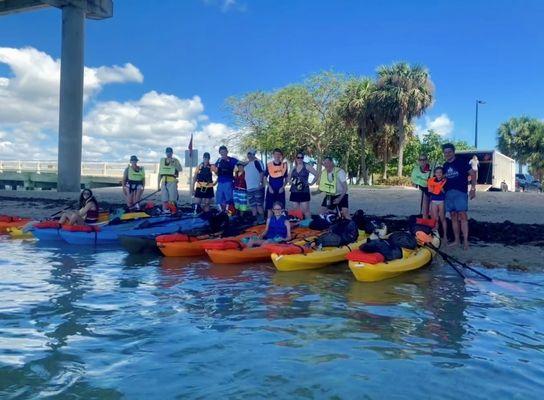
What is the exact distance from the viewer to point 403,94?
30.2m

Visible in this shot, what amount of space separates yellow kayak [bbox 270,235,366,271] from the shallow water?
0.19 meters

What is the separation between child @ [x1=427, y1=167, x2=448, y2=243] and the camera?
9688 mm

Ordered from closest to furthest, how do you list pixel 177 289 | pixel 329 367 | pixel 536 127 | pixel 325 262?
1. pixel 329 367
2. pixel 177 289
3. pixel 325 262
4. pixel 536 127

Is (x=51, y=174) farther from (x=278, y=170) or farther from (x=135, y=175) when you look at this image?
(x=278, y=170)

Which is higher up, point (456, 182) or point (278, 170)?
point (278, 170)

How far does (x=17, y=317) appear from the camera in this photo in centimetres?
558

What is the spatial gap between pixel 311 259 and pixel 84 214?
561 cm

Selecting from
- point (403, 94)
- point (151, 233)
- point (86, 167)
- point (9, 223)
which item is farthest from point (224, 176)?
point (86, 167)

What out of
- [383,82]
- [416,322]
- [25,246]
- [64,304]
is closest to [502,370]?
[416,322]

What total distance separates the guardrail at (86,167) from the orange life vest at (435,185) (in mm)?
24988

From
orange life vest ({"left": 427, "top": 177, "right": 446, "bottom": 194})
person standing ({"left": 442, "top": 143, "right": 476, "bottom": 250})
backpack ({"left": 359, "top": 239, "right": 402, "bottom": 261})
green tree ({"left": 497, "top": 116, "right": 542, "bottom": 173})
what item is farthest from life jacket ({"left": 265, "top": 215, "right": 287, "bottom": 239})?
green tree ({"left": 497, "top": 116, "right": 542, "bottom": 173})

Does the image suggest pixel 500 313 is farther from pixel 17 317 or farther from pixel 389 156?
pixel 389 156

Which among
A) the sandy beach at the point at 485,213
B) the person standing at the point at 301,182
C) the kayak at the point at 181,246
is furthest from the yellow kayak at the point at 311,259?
the sandy beach at the point at 485,213

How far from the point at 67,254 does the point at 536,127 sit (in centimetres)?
3972
